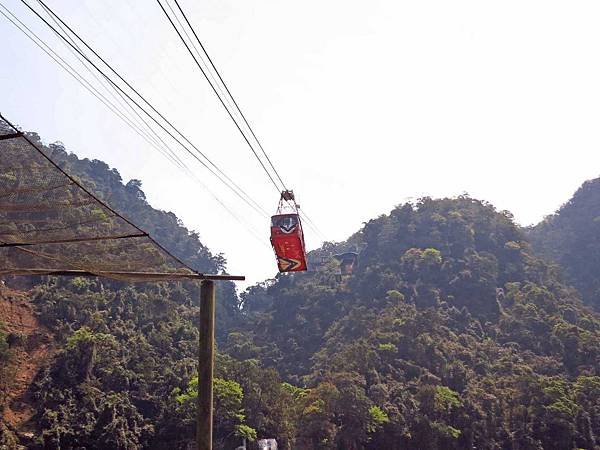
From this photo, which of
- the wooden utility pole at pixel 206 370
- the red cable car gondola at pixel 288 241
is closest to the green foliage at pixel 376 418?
the red cable car gondola at pixel 288 241

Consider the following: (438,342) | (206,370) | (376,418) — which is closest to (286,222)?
(206,370)

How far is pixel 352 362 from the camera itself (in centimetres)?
3909

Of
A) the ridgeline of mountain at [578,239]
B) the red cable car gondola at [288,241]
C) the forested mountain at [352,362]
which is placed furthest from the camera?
the ridgeline of mountain at [578,239]

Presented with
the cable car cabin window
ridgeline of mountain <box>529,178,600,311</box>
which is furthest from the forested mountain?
the cable car cabin window

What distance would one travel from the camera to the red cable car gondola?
44.7 ft

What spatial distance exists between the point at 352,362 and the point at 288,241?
27627 millimetres

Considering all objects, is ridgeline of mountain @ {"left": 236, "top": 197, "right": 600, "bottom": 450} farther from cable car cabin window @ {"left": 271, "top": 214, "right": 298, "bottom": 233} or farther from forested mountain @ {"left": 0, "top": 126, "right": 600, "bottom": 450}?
cable car cabin window @ {"left": 271, "top": 214, "right": 298, "bottom": 233}

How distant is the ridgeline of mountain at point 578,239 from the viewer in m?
71.6

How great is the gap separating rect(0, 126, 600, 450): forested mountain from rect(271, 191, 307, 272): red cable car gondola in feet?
61.7

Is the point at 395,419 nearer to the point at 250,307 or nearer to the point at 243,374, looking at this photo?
the point at 243,374

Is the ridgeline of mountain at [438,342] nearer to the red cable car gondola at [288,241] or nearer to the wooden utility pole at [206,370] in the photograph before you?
the red cable car gondola at [288,241]

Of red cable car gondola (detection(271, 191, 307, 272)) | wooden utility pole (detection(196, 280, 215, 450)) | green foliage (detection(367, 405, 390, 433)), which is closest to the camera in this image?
wooden utility pole (detection(196, 280, 215, 450))

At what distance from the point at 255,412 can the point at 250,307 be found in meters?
52.6

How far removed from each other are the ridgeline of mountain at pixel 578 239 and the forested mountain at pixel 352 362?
14.8 m
